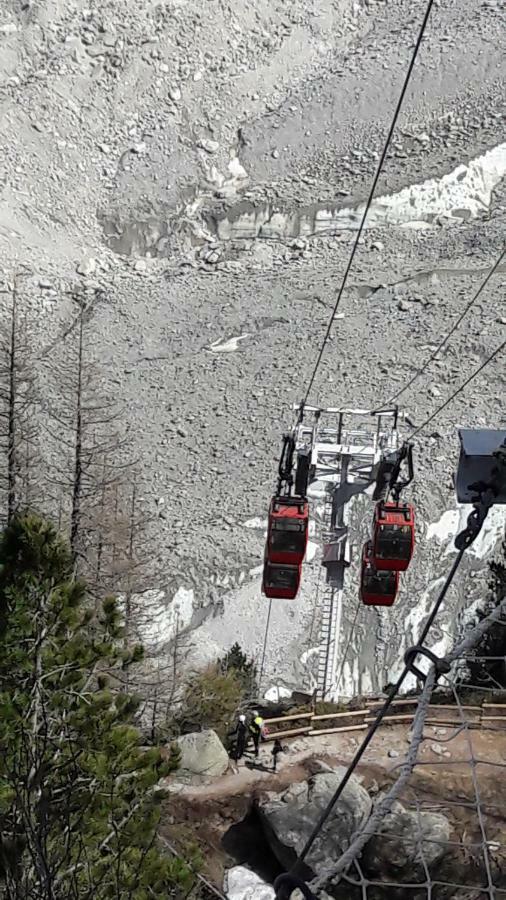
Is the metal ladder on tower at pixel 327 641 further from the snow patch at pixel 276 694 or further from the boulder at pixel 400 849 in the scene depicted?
the boulder at pixel 400 849

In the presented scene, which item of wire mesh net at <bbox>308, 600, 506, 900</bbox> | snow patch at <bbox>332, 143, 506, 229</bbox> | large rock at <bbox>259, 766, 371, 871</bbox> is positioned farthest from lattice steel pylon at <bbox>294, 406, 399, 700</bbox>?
snow patch at <bbox>332, 143, 506, 229</bbox>

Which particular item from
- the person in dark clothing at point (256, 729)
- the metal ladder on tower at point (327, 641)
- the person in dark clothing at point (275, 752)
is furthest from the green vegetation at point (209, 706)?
the metal ladder on tower at point (327, 641)

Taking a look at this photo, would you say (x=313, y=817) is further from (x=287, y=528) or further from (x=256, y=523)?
(x=256, y=523)

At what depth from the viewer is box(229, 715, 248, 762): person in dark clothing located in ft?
51.6

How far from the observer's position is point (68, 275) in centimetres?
3506

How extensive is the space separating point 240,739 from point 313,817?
2178mm

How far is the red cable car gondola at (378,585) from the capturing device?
46.4ft

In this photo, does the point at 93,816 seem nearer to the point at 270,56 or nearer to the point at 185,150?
the point at 185,150

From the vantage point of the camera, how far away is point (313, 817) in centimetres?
1415

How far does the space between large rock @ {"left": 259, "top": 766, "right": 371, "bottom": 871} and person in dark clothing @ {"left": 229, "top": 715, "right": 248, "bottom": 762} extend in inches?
51.3

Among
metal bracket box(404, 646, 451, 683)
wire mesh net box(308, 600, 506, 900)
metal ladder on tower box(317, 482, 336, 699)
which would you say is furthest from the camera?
metal ladder on tower box(317, 482, 336, 699)

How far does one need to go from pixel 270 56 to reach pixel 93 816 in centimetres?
4225

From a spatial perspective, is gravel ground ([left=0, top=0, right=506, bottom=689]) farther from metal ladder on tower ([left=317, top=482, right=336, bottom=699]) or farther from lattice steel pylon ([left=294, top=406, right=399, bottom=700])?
lattice steel pylon ([left=294, top=406, right=399, bottom=700])

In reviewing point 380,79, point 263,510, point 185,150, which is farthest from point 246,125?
point 263,510
